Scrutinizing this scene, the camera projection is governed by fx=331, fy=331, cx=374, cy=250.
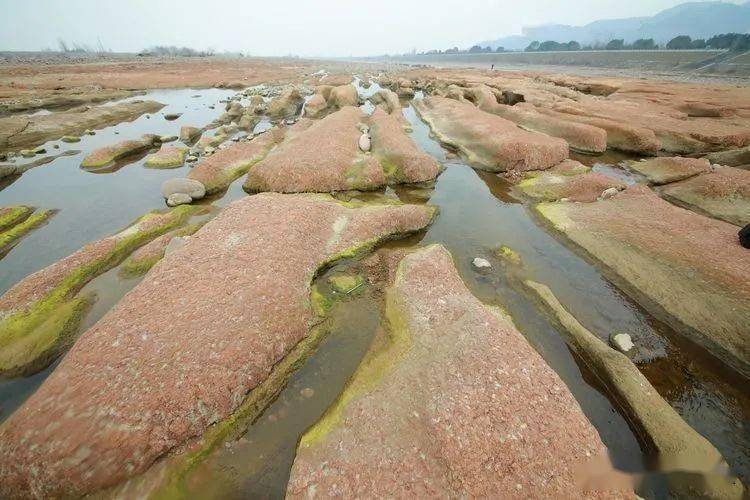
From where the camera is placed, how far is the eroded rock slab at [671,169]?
66.4ft

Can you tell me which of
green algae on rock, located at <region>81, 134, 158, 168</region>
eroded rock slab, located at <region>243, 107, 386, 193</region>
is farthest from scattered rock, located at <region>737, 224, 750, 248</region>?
green algae on rock, located at <region>81, 134, 158, 168</region>

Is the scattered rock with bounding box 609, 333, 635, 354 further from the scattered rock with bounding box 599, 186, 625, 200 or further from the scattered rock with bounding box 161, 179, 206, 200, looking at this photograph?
the scattered rock with bounding box 161, 179, 206, 200

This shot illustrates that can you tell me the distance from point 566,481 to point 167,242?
49.5 feet

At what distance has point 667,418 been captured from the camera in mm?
7312

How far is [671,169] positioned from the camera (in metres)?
21.1

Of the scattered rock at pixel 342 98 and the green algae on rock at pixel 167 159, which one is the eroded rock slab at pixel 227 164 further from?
the scattered rock at pixel 342 98

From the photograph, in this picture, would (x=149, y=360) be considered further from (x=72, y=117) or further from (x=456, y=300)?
(x=72, y=117)

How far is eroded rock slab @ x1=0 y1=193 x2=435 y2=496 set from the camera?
6.18 meters

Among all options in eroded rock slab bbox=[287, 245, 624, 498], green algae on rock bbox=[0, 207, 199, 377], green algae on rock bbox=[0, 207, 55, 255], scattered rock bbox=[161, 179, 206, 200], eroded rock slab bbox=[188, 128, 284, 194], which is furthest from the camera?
eroded rock slab bbox=[188, 128, 284, 194]

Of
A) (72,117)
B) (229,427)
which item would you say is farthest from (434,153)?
(72,117)

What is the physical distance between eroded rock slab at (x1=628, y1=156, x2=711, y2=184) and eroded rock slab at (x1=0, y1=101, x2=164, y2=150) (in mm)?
49337

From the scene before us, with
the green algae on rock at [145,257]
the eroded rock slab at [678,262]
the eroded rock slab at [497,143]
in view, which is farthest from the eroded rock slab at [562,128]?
the green algae on rock at [145,257]

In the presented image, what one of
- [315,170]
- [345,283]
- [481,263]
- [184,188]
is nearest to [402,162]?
[315,170]

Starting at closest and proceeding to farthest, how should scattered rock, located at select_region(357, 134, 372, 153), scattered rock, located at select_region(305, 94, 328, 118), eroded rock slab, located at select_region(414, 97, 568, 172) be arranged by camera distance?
eroded rock slab, located at select_region(414, 97, 568, 172) → scattered rock, located at select_region(357, 134, 372, 153) → scattered rock, located at select_region(305, 94, 328, 118)
